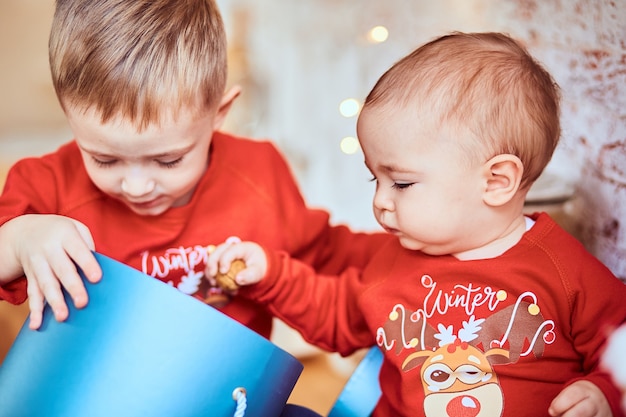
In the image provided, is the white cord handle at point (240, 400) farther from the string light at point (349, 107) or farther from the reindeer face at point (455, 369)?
the string light at point (349, 107)

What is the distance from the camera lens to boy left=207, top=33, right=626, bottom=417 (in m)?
0.76

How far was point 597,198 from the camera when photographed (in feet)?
3.02

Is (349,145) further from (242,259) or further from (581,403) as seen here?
(581,403)

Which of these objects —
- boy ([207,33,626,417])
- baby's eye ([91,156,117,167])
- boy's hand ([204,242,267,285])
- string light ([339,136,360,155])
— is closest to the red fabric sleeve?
boy's hand ([204,242,267,285])

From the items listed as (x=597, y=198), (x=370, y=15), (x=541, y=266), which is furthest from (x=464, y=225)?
(x=370, y=15)

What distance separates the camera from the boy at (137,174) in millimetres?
777

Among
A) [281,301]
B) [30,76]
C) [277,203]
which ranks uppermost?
[30,76]

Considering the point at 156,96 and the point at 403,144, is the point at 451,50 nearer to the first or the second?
the point at 403,144

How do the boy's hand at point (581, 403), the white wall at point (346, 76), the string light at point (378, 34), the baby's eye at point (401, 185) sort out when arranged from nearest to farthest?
the boy's hand at point (581, 403)
the baby's eye at point (401, 185)
the white wall at point (346, 76)
the string light at point (378, 34)

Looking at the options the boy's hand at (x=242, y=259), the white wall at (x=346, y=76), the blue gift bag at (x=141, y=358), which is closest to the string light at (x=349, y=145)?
the white wall at (x=346, y=76)

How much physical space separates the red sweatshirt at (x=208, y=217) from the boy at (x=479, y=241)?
0.26 meters

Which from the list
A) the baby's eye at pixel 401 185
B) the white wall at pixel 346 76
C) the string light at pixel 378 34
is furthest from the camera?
the string light at pixel 378 34

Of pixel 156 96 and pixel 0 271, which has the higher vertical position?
pixel 156 96

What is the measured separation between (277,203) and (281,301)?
162 millimetres
